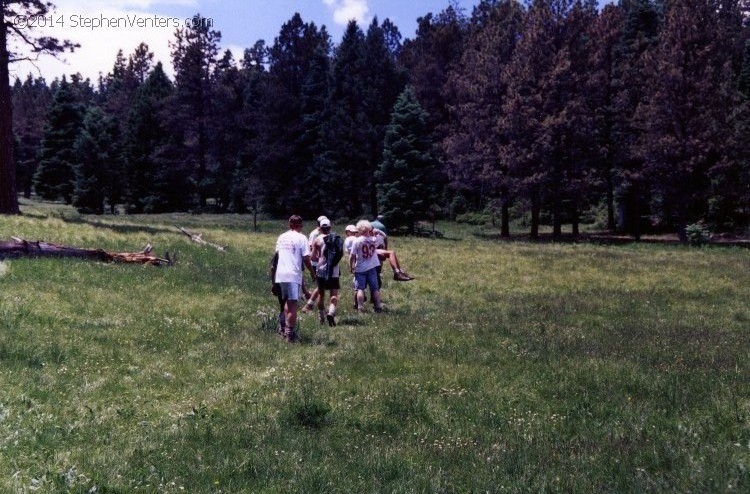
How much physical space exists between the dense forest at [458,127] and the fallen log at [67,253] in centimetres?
2706

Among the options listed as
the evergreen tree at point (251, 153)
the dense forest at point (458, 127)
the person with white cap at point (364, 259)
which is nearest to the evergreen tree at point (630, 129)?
the dense forest at point (458, 127)

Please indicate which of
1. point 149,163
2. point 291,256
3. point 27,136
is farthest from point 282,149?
point 27,136

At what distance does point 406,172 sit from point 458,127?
15.6 m

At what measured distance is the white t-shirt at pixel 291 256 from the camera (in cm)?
1165

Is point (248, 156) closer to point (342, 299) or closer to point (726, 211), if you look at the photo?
point (726, 211)

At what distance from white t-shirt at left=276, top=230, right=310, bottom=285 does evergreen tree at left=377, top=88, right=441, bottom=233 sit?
3257cm

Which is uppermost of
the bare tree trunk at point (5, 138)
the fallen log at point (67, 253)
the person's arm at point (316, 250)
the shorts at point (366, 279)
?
the bare tree trunk at point (5, 138)

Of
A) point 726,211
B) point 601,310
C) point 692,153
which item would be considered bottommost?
point 601,310

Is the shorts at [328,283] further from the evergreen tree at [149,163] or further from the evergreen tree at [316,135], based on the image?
the evergreen tree at [149,163]

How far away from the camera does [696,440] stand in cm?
635

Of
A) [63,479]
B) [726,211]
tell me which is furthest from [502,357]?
[726,211]

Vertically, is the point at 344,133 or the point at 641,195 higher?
the point at 344,133

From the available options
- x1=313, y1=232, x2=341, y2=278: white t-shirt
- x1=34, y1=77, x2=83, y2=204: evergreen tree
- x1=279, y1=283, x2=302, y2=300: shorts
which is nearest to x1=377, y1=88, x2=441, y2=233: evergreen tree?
x1=313, y1=232, x2=341, y2=278: white t-shirt

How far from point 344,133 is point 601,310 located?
3975 cm
